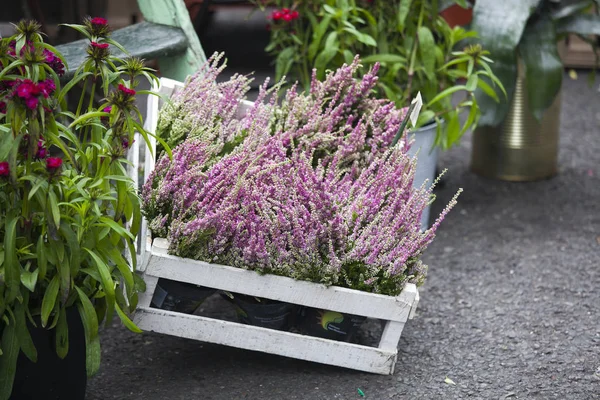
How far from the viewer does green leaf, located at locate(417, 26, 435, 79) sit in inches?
110

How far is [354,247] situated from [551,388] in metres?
0.68

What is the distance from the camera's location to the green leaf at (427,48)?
9.17 feet

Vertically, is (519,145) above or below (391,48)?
below

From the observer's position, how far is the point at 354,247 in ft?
6.40

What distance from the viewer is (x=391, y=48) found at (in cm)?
293

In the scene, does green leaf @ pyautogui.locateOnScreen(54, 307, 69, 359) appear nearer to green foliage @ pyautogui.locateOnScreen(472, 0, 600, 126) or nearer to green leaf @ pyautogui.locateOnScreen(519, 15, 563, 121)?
green foliage @ pyautogui.locateOnScreen(472, 0, 600, 126)

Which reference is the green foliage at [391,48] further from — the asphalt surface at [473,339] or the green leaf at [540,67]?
the asphalt surface at [473,339]

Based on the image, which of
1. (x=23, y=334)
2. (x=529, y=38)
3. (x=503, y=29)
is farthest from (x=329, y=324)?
(x=529, y=38)

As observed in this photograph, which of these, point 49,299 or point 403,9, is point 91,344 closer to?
point 49,299

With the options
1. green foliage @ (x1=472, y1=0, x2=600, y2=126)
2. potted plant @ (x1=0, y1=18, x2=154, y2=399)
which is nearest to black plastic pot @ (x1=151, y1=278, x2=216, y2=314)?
potted plant @ (x1=0, y1=18, x2=154, y2=399)

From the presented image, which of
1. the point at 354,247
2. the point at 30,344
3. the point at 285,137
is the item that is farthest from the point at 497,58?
the point at 30,344

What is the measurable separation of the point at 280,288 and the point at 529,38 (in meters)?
1.74

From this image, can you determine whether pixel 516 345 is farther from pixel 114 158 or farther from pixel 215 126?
pixel 114 158

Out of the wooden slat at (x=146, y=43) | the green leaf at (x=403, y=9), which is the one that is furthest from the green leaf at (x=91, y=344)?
the green leaf at (x=403, y=9)
